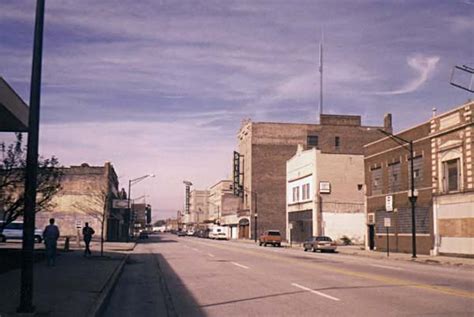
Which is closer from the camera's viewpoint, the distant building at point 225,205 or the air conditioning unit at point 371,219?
the air conditioning unit at point 371,219

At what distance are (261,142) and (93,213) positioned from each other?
47.8 meters

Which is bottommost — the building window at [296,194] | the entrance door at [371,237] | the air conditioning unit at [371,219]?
the entrance door at [371,237]

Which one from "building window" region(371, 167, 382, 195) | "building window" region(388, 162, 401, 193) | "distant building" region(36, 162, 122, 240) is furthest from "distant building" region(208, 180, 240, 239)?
"building window" region(388, 162, 401, 193)

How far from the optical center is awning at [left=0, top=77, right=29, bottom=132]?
16562 millimetres

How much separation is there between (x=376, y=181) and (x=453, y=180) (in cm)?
1354

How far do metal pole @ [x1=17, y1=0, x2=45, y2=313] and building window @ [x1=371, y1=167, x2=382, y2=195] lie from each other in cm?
4473

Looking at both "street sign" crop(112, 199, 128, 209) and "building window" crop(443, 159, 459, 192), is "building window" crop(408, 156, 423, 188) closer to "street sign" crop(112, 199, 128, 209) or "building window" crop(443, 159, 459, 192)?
"building window" crop(443, 159, 459, 192)

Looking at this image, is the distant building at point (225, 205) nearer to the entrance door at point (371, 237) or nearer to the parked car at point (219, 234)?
the parked car at point (219, 234)

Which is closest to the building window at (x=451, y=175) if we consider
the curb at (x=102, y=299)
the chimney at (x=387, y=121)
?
the curb at (x=102, y=299)

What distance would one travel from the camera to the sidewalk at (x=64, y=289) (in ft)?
40.8

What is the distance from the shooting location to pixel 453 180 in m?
41.0

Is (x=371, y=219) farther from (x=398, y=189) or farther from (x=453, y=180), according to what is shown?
(x=453, y=180)

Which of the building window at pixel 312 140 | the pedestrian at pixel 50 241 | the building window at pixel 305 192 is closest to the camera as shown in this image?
the pedestrian at pixel 50 241

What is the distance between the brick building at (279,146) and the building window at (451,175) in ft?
207
